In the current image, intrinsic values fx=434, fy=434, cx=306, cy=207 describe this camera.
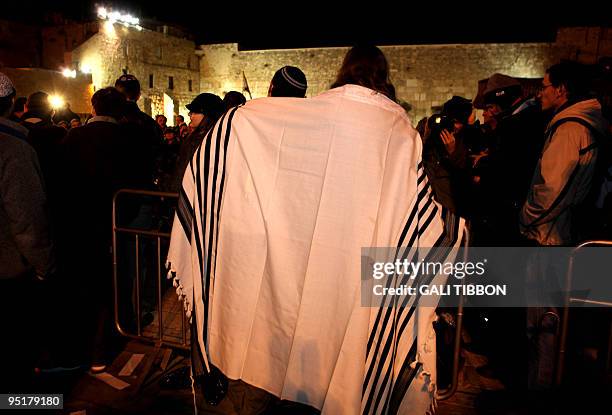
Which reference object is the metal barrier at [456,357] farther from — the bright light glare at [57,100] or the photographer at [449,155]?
the bright light glare at [57,100]

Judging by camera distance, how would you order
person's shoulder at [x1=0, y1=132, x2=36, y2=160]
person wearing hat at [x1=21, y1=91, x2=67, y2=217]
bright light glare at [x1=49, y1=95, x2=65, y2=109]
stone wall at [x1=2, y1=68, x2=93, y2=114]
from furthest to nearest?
bright light glare at [x1=49, y1=95, x2=65, y2=109]
stone wall at [x1=2, y1=68, x2=93, y2=114]
person wearing hat at [x1=21, y1=91, x2=67, y2=217]
person's shoulder at [x1=0, y1=132, x2=36, y2=160]

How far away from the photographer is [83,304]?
Answer: 3.57 metres

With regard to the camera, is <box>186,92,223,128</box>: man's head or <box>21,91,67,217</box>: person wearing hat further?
<box>186,92,223,128</box>: man's head

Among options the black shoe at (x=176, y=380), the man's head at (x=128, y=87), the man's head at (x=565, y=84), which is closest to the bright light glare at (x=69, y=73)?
the man's head at (x=128, y=87)

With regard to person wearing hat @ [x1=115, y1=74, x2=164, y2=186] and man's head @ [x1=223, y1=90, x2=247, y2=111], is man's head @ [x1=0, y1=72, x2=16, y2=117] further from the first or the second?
man's head @ [x1=223, y1=90, x2=247, y2=111]

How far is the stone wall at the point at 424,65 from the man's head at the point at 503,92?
27.4 m

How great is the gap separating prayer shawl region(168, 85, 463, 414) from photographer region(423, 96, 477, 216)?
0.12 metres

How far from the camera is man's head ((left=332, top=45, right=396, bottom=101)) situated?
206cm

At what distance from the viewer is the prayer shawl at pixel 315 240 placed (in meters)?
1.97

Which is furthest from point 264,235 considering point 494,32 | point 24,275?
point 494,32

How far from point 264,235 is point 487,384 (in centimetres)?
232

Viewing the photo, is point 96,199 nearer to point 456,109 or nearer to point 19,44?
point 456,109

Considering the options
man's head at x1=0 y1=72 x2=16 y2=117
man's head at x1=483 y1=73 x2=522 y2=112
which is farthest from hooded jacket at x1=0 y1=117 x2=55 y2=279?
man's head at x1=483 y1=73 x2=522 y2=112

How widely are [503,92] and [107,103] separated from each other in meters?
3.60
